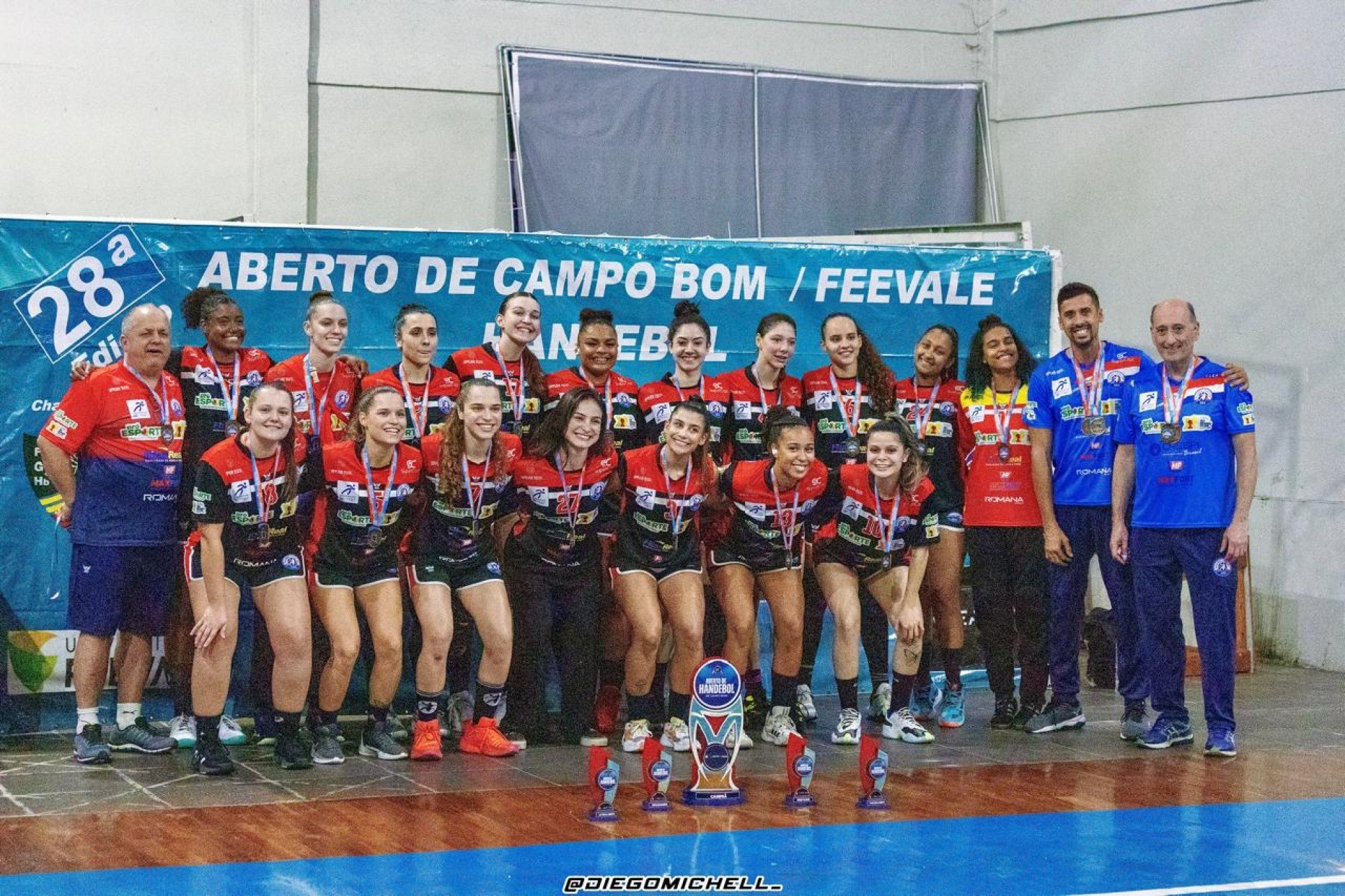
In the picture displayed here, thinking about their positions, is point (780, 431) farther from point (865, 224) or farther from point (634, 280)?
point (865, 224)

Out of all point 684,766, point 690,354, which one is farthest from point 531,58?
point 684,766

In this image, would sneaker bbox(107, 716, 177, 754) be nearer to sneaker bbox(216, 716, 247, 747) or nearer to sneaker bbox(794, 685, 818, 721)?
sneaker bbox(216, 716, 247, 747)

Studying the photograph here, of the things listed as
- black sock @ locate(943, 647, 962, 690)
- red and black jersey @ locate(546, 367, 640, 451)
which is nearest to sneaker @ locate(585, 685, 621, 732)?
red and black jersey @ locate(546, 367, 640, 451)

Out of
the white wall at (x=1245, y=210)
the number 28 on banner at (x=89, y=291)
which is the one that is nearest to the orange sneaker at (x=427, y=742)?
the number 28 on banner at (x=89, y=291)

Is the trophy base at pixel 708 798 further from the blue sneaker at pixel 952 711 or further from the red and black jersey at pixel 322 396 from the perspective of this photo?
the red and black jersey at pixel 322 396

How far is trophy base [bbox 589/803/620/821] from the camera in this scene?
5.55 meters

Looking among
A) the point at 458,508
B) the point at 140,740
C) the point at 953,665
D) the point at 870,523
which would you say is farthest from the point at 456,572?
the point at 953,665

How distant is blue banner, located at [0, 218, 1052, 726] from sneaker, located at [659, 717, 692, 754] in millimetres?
2054

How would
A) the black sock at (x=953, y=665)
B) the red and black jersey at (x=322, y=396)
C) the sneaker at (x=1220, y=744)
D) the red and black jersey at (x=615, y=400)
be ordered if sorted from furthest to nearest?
the black sock at (x=953, y=665) < the red and black jersey at (x=615, y=400) < the red and black jersey at (x=322, y=396) < the sneaker at (x=1220, y=744)

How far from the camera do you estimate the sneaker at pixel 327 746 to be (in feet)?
21.6

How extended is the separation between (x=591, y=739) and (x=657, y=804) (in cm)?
148

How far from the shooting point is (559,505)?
274 inches

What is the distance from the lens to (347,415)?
720cm

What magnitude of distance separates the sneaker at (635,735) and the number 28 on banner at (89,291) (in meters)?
3.02
